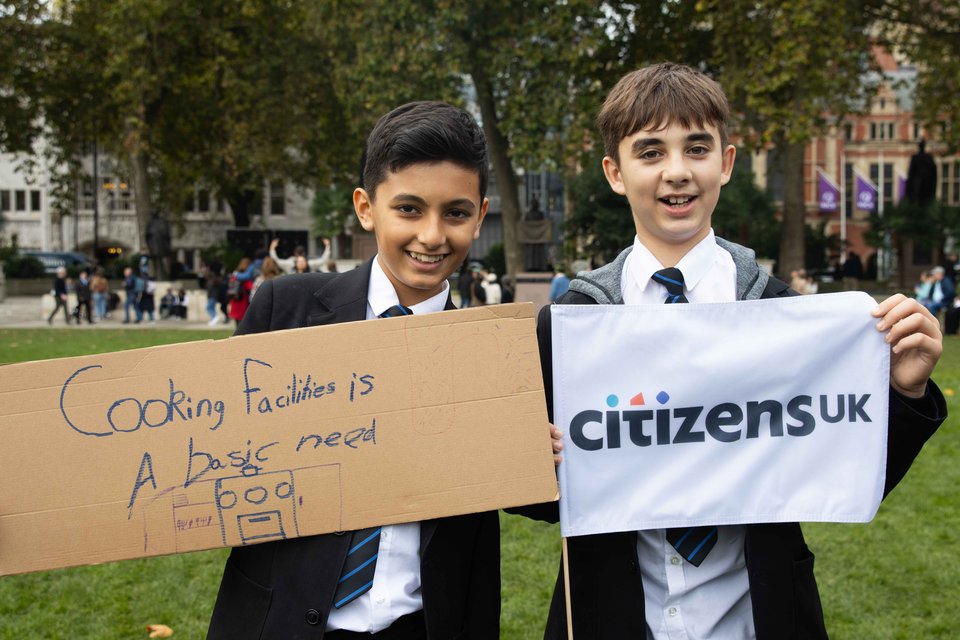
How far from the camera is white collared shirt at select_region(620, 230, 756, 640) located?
7.68 ft

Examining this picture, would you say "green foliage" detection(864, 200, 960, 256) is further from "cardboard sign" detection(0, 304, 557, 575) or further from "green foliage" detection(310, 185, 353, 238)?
"cardboard sign" detection(0, 304, 557, 575)

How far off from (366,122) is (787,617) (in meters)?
26.8

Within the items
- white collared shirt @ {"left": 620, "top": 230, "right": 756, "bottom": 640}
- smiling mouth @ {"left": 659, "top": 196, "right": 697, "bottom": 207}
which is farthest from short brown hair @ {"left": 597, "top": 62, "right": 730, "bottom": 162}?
white collared shirt @ {"left": 620, "top": 230, "right": 756, "bottom": 640}

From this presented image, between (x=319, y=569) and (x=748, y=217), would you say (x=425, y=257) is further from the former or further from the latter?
(x=748, y=217)

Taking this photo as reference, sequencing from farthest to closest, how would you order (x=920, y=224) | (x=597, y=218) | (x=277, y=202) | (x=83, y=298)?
(x=277, y=202), (x=597, y=218), (x=920, y=224), (x=83, y=298)

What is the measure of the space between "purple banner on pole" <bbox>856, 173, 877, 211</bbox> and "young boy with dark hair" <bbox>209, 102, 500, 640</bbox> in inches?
1759

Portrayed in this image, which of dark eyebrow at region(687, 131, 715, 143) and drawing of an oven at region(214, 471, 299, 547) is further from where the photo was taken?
dark eyebrow at region(687, 131, 715, 143)

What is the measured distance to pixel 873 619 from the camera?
189 inches

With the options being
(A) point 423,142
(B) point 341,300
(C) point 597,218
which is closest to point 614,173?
(A) point 423,142

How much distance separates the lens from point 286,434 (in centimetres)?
236

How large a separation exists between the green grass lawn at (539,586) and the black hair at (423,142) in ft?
9.43

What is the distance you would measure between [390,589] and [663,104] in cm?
137

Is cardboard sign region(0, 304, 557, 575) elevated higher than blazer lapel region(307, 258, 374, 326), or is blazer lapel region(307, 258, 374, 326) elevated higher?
blazer lapel region(307, 258, 374, 326)

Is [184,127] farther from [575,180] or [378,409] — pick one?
[378,409]
